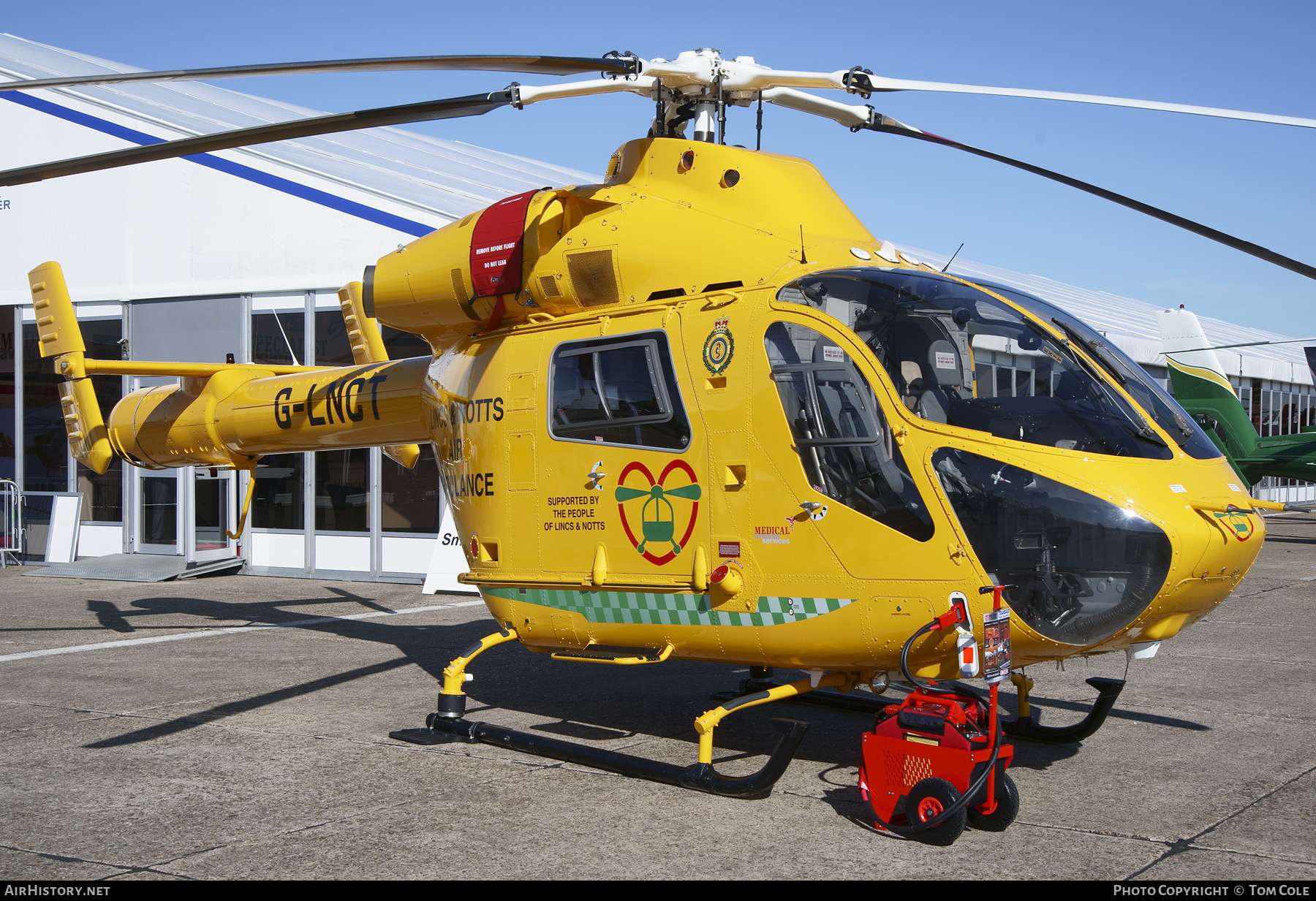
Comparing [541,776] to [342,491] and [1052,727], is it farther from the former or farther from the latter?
[342,491]

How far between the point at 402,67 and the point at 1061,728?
5173mm

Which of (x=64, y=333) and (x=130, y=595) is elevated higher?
(x=64, y=333)

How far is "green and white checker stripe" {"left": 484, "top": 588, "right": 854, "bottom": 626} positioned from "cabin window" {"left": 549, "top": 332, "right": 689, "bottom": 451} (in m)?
0.85

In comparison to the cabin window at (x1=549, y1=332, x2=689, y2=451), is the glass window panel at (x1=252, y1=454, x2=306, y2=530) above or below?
below

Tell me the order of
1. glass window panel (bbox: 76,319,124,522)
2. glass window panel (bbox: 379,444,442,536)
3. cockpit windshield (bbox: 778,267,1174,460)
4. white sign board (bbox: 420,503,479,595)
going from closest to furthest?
cockpit windshield (bbox: 778,267,1174,460), white sign board (bbox: 420,503,479,595), glass window panel (bbox: 379,444,442,536), glass window panel (bbox: 76,319,124,522)

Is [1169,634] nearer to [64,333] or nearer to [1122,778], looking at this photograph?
[1122,778]

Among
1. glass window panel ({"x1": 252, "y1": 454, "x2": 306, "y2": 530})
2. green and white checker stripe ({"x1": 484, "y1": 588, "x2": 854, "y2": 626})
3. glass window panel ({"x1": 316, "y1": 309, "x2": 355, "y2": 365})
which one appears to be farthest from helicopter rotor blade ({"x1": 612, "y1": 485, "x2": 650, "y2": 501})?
glass window panel ({"x1": 252, "y1": 454, "x2": 306, "y2": 530})

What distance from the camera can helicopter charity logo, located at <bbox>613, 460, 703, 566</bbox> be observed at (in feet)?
18.9

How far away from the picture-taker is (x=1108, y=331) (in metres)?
23.7

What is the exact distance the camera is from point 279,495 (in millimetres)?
15922

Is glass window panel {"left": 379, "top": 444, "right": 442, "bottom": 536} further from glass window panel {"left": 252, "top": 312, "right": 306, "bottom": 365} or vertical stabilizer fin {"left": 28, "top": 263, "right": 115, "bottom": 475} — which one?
vertical stabilizer fin {"left": 28, "top": 263, "right": 115, "bottom": 475}

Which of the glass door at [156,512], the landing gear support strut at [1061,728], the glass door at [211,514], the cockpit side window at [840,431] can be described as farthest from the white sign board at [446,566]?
the cockpit side window at [840,431]

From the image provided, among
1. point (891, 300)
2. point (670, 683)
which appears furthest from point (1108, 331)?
point (891, 300)

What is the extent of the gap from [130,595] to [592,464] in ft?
32.8
